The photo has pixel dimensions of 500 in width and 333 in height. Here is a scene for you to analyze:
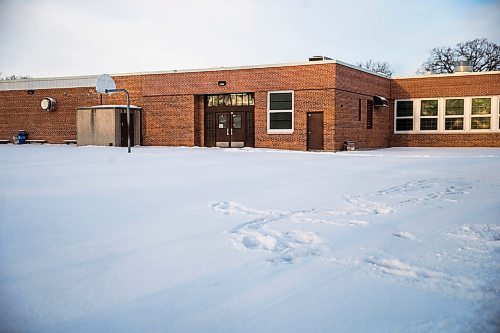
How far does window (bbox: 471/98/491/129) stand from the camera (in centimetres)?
2827

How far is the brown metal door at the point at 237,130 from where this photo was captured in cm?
2603

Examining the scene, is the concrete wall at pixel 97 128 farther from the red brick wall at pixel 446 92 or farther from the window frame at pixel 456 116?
the window frame at pixel 456 116

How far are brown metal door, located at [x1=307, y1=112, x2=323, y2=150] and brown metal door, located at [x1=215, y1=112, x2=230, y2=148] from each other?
192 inches

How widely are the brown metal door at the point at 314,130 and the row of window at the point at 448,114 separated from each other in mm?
8809

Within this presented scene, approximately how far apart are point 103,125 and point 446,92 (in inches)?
832

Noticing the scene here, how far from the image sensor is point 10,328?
2.55 meters

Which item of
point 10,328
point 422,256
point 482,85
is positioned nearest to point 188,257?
point 10,328

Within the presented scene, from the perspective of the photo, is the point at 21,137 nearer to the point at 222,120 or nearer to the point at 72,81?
the point at 72,81

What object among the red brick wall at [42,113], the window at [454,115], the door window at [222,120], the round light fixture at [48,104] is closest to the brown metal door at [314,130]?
the door window at [222,120]

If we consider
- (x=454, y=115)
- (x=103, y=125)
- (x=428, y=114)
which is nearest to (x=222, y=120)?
(x=103, y=125)

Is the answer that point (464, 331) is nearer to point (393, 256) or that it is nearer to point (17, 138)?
point (393, 256)

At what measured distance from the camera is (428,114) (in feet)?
97.0

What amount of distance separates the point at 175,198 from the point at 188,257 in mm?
3063

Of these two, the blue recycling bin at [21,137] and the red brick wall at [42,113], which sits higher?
the red brick wall at [42,113]
